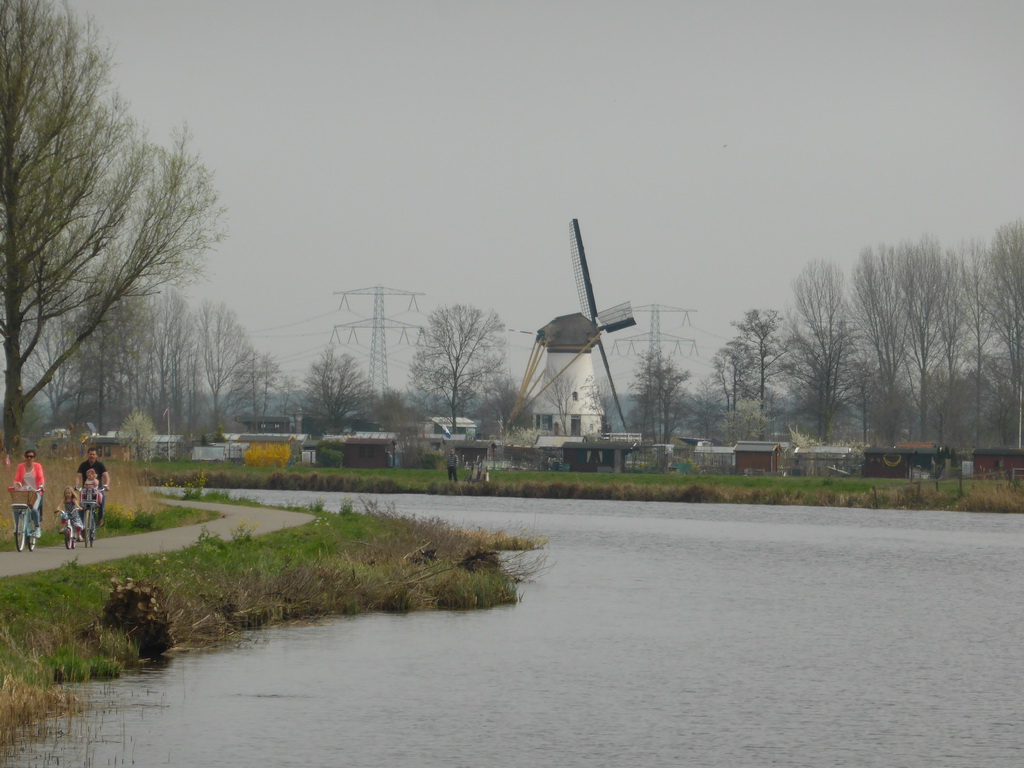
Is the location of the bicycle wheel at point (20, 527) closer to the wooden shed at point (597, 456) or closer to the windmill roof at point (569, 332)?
the wooden shed at point (597, 456)

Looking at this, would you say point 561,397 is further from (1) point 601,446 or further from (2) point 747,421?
(1) point 601,446

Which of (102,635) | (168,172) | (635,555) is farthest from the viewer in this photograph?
(635,555)

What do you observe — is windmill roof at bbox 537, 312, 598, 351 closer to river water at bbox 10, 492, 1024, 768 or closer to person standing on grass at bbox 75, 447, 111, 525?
river water at bbox 10, 492, 1024, 768

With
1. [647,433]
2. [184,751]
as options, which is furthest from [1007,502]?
[647,433]

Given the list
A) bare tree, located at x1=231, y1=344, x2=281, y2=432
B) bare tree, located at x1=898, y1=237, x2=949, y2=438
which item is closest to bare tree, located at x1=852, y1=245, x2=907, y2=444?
bare tree, located at x1=898, y1=237, x2=949, y2=438

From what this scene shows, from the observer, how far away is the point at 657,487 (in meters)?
76.5

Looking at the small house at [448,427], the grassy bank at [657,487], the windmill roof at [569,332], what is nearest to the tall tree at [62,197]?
the grassy bank at [657,487]

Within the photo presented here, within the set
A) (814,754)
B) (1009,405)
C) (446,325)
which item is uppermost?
(446,325)

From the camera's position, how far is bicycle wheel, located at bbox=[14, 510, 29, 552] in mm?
24438

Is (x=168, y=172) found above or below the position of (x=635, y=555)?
above

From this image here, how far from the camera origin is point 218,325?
160 m

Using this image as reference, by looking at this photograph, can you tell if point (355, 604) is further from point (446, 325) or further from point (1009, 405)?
point (446, 325)

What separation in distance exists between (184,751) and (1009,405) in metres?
95.7

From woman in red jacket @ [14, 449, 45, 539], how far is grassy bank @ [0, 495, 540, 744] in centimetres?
255
